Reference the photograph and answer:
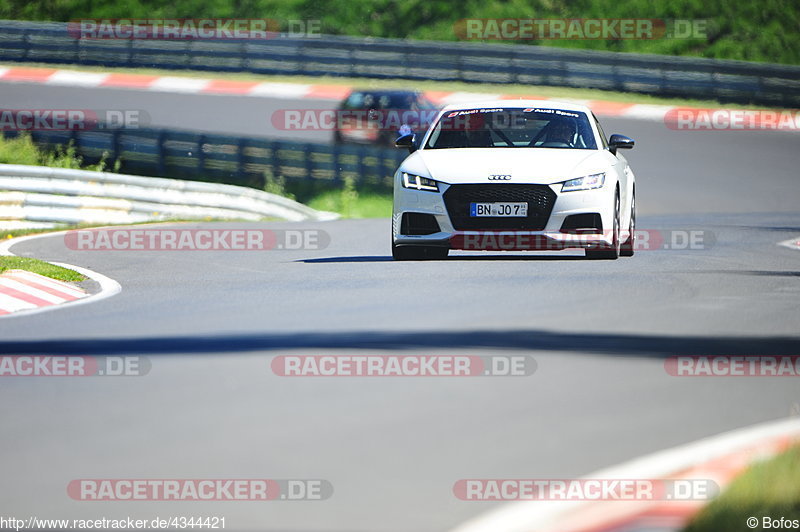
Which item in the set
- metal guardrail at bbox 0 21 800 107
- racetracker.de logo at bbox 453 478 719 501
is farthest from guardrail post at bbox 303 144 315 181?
racetracker.de logo at bbox 453 478 719 501

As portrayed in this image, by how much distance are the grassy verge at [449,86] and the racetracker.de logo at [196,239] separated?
15827 mm

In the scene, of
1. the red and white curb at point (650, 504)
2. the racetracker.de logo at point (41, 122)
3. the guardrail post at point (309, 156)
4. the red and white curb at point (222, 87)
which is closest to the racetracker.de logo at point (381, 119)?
the guardrail post at point (309, 156)

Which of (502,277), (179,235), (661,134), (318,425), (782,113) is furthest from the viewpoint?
(782,113)

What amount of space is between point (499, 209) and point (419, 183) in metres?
0.75

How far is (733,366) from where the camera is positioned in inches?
326

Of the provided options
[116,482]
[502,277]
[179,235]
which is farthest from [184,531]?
[179,235]

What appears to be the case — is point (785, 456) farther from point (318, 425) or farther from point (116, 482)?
point (116, 482)

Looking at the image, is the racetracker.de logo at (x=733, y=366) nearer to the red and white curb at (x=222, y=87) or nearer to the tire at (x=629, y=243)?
the tire at (x=629, y=243)

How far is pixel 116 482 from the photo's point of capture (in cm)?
564

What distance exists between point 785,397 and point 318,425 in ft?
7.98

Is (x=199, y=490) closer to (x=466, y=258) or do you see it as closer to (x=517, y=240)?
(x=517, y=240)

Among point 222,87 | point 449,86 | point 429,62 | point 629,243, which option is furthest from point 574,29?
point 629,243

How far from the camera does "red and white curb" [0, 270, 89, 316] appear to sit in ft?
38.0

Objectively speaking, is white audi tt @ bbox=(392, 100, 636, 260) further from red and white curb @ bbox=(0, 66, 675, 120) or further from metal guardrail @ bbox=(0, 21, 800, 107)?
metal guardrail @ bbox=(0, 21, 800, 107)
